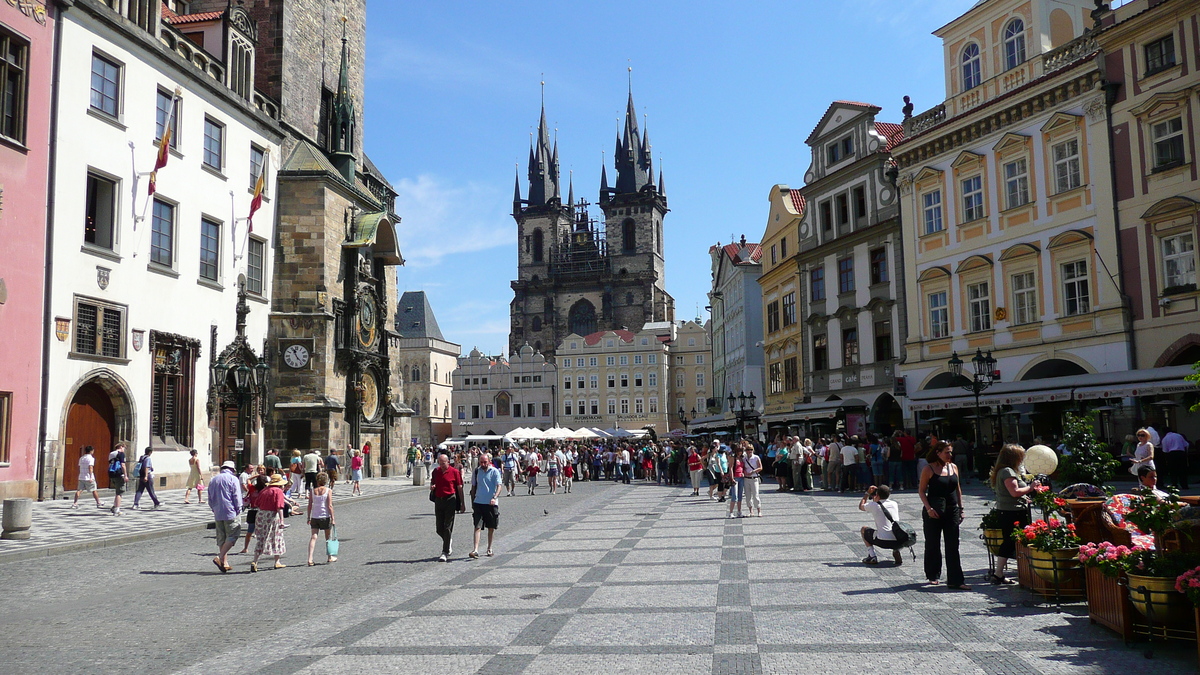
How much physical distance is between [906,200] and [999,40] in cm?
631

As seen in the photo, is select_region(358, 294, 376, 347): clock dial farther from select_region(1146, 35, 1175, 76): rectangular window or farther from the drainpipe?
select_region(1146, 35, 1175, 76): rectangular window

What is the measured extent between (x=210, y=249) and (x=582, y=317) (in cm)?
9243

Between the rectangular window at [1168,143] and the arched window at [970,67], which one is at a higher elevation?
the arched window at [970,67]

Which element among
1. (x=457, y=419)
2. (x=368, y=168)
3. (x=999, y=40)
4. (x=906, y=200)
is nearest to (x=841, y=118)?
(x=906, y=200)

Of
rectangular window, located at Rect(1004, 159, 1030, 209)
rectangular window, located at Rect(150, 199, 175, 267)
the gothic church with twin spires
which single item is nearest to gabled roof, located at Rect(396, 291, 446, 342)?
the gothic church with twin spires

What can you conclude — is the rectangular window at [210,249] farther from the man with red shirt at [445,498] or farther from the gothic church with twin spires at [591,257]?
the gothic church with twin spires at [591,257]

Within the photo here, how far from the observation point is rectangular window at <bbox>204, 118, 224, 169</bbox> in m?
30.5

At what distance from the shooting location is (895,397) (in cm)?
3462

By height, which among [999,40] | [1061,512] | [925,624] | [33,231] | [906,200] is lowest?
[925,624]

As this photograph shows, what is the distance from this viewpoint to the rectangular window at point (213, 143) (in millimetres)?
30500

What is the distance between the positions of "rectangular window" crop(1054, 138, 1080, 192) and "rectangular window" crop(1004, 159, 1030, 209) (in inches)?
44.0

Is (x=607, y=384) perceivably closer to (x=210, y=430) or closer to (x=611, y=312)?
(x=611, y=312)

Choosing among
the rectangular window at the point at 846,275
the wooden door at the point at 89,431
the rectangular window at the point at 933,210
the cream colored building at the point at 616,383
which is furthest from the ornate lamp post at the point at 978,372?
the cream colored building at the point at 616,383

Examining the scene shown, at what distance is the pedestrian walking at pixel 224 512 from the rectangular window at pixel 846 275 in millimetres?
29914
